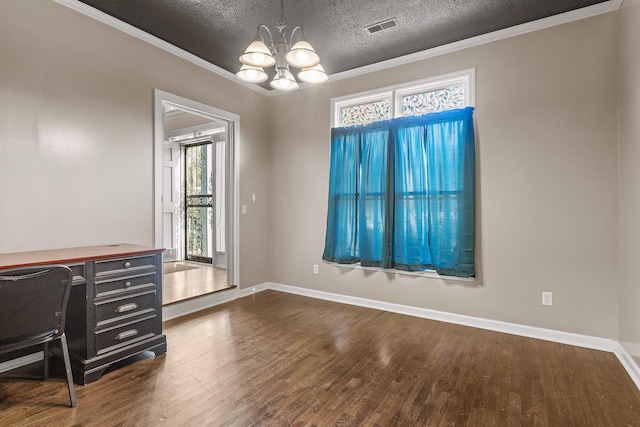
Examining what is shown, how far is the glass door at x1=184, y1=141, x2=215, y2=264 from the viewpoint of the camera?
20.7ft

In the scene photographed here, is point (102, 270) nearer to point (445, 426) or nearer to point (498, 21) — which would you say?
point (445, 426)

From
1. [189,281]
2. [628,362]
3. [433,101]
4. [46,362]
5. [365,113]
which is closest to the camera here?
[46,362]

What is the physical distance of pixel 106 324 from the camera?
7.68ft

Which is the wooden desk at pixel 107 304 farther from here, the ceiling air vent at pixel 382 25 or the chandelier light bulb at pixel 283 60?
the ceiling air vent at pixel 382 25

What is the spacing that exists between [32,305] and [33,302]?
0.06ft

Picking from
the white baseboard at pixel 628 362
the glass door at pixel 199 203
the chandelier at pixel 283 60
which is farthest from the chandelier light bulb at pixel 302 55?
the glass door at pixel 199 203

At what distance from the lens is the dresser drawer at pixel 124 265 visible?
2314mm

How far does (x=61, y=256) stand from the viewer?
7.34 feet

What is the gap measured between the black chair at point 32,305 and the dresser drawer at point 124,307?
338mm

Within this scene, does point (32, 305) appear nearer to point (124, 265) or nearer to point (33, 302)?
point (33, 302)

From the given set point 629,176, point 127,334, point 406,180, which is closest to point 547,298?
point 629,176

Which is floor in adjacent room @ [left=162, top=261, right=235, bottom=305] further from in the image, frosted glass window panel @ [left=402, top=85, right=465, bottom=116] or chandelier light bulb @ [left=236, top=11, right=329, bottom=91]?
frosted glass window panel @ [left=402, top=85, right=465, bottom=116]

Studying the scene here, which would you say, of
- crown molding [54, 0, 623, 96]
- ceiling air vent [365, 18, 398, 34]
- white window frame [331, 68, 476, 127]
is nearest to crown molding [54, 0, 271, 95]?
crown molding [54, 0, 623, 96]

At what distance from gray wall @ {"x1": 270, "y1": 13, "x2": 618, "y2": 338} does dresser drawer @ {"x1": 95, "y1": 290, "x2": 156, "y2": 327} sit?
2556mm
